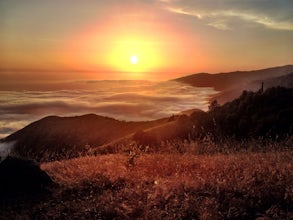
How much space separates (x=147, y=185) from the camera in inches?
299


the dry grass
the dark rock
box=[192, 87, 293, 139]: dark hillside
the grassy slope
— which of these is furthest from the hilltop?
the dark rock

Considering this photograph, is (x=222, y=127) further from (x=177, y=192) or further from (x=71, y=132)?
(x=71, y=132)

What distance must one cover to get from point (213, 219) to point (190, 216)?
16.1 inches

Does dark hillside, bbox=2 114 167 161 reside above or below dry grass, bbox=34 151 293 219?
below

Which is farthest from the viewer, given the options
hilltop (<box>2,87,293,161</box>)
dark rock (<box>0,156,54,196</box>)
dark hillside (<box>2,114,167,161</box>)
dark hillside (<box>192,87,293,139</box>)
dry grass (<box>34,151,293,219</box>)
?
dark hillside (<box>2,114,167,161</box>)

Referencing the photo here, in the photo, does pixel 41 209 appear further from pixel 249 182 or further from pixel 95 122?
pixel 95 122

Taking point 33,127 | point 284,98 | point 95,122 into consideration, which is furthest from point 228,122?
point 33,127

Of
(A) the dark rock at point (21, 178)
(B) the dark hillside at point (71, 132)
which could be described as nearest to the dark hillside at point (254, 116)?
(A) the dark rock at point (21, 178)

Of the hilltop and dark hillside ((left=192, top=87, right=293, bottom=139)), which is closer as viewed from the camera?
the hilltop

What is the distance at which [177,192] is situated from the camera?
6848 millimetres

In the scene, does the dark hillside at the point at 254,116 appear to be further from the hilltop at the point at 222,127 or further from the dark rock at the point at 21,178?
the dark rock at the point at 21,178

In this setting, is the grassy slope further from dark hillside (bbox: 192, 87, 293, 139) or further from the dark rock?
dark hillside (bbox: 192, 87, 293, 139)

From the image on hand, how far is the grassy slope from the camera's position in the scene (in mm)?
6047

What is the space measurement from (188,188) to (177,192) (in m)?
0.31
